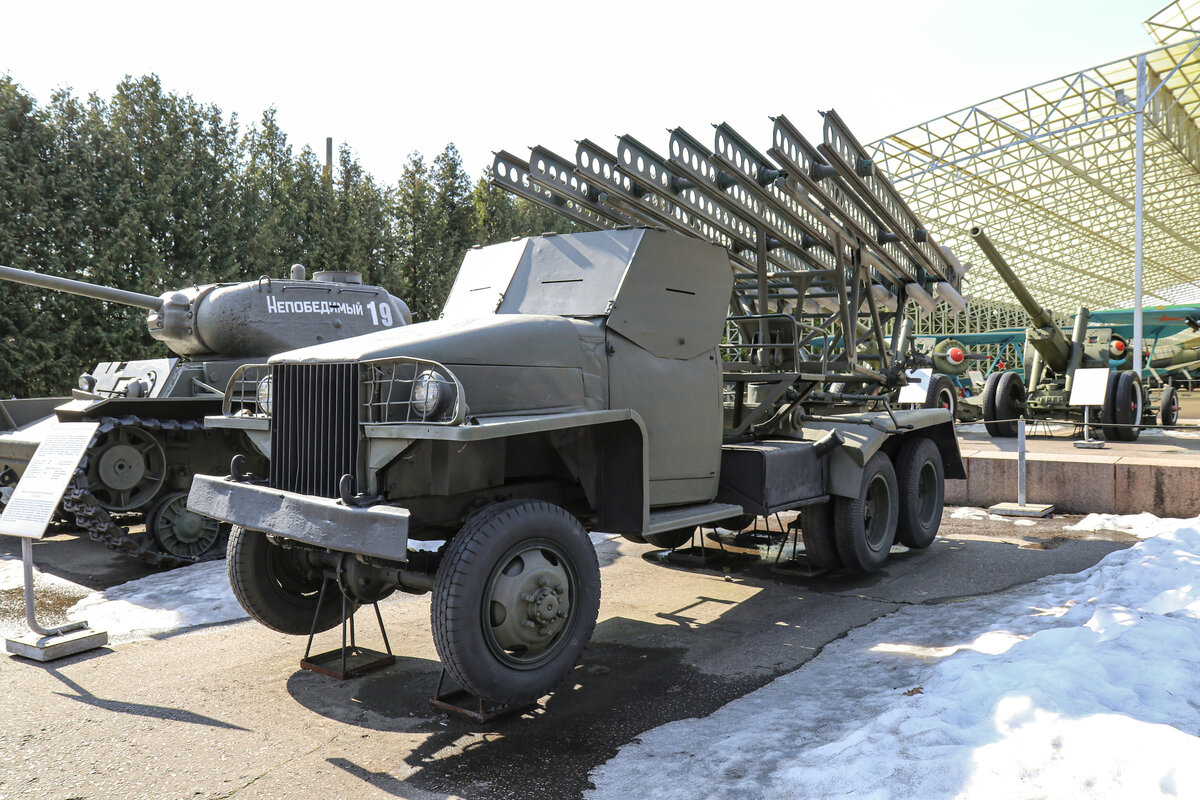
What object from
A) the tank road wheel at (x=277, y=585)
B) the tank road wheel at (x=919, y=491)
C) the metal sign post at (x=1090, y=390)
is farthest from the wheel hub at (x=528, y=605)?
the metal sign post at (x=1090, y=390)

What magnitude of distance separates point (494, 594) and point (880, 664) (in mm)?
2231

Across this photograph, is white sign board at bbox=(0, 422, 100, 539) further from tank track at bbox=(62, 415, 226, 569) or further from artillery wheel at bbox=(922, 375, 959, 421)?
artillery wheel at bbox=(922, 375, 959, 421)

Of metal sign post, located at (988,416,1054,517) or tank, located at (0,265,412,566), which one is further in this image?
metal sign post, located at (988,416,1054,517)

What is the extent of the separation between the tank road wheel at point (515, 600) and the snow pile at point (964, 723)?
→ 1.95 ft

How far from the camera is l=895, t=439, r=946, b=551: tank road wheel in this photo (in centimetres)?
805

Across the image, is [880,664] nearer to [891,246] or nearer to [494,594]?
[494,594]

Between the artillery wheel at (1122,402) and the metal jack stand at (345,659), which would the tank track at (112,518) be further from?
the artillery wheel at (1122,402)

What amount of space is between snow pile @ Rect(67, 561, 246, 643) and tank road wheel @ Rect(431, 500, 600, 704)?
3.16 m

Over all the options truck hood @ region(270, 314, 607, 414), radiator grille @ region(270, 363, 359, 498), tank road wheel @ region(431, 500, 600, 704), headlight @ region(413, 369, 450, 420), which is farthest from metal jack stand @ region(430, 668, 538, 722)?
truck hood @ region(270, 314, 607, 414)

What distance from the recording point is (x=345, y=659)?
191 inches

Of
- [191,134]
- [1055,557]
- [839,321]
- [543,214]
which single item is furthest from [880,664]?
[543,214]

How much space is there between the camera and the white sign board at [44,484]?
5.52 meters

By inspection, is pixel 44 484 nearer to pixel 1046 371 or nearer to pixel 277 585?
pixel 277 585

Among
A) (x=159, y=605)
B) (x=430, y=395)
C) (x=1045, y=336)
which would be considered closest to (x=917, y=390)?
(x=1045, y=336)
